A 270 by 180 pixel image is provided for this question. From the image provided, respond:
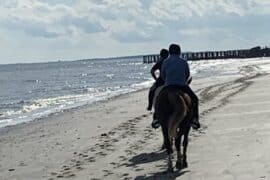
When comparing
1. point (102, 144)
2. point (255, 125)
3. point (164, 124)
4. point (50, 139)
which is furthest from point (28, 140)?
point (164, 124)

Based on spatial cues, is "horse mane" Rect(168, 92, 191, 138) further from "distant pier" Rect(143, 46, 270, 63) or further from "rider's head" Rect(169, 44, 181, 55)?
"distant pier" Rect(143, 46, 270, 63)

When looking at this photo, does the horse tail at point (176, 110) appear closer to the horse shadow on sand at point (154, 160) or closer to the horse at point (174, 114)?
the horse at point (174, 114)

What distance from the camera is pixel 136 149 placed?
12.8 meters

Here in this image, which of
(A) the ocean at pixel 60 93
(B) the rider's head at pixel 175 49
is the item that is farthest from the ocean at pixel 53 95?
(B) the rider's head at pixel 175 49

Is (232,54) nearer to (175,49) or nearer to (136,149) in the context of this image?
(136,149)

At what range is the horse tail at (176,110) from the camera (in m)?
9.98

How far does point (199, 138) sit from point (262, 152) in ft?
9.04

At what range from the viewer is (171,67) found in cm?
1041

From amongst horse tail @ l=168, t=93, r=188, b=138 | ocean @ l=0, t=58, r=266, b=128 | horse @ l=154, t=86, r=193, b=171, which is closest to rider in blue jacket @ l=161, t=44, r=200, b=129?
horse @ l=154, t=86, r=193, b=171

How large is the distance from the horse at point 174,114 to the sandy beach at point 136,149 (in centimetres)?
37

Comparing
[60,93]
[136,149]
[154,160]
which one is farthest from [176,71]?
[60,93]

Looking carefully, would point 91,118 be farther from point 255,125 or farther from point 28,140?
point 255,125

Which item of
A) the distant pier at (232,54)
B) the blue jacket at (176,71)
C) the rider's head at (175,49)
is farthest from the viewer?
the distant pier at (232,54)

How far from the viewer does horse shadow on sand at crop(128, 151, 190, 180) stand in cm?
979
